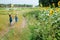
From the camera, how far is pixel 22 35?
713cm

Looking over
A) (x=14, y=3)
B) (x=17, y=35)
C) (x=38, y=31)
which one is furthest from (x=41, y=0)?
(x=38, y=31)

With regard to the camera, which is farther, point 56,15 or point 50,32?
point 56,15

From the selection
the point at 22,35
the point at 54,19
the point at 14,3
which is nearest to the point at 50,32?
the point at 54,19

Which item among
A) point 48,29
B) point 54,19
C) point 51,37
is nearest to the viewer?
point 51,37

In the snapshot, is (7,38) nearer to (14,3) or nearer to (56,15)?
(56,15)

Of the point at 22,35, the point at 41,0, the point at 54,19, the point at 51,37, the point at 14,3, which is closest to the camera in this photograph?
the point at 51,37

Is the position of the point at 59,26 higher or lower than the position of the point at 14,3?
higher

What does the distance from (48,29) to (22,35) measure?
1.47 m

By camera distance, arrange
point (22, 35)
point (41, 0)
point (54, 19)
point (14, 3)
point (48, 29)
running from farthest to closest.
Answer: point (14, 3), point (41, 0), point (22, 35), point (54, 19), point (48, 29)

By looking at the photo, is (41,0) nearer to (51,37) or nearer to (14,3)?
(14,3)

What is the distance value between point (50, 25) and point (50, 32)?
370mm

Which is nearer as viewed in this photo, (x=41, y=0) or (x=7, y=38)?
(x=7, y=38)

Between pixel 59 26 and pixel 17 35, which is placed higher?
pixel 59 26

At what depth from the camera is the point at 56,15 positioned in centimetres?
689
